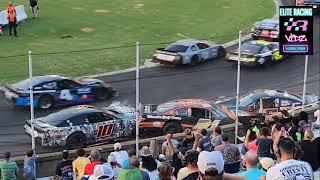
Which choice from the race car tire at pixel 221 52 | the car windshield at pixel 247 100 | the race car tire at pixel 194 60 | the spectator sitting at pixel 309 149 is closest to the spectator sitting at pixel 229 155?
the spectator sitting at pixel 309 149

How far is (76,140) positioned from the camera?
18.1 meters

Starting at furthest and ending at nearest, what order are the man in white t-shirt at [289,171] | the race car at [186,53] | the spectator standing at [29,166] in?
1. the race car at [186,53]
2. the spectator standing at [29,166]
3. the man in white t-shirt at [289,171]

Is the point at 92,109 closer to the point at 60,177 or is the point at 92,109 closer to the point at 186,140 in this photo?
the point at 186,140

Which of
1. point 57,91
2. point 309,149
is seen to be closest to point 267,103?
point 57,91

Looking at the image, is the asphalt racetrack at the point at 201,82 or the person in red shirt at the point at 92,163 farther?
the asphalt racetrack at the point at 201,82

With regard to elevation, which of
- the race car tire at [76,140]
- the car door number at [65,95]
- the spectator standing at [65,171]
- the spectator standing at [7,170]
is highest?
the car door number at [65,95]

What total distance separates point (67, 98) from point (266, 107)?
259 inches

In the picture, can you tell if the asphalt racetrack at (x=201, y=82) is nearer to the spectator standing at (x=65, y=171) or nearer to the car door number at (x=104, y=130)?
the car door number at (x=104, y=130)

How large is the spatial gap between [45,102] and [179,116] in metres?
4.73

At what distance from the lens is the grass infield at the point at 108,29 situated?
91.1 feet

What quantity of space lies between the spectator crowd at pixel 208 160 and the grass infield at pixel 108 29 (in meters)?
13.1

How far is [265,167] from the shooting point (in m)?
9.09

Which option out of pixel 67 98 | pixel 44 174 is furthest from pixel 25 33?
pixel 44 174

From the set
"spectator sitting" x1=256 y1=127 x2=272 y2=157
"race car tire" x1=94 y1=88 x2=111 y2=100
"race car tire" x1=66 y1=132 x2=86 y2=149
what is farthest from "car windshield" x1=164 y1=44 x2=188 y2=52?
"spectator sitting" x1=256 y1=127 x2=272 y2=157
